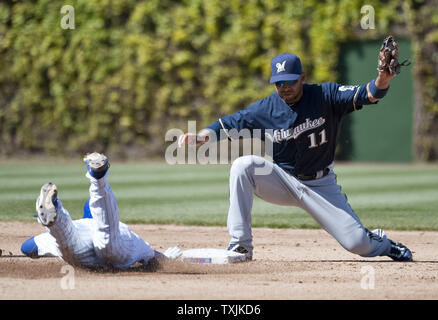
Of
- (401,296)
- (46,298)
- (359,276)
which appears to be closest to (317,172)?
(359,276)

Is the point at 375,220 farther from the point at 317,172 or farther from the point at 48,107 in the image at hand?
the point at 48,107

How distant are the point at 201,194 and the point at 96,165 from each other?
533 centimetres

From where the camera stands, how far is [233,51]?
14.2 m

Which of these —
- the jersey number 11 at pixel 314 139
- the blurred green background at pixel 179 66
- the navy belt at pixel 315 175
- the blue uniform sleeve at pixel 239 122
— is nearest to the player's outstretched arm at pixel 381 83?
the jersey number 11 at pixel 314 139

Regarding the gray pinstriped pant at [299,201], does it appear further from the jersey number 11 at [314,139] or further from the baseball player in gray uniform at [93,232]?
the baseball player in gray uniform at [93,232]

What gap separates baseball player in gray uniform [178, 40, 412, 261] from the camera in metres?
4.97

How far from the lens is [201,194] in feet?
31.1

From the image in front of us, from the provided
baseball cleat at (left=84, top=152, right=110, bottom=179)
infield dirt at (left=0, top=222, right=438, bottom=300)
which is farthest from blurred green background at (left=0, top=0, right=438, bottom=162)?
baseball cleat at (left=84, top=152, right=110, bottom=179)

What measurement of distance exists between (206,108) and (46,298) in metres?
10.8

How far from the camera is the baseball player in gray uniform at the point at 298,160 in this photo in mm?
4969

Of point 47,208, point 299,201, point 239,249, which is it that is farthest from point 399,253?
point 47,208

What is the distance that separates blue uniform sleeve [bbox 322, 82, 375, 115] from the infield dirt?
42.4 inches

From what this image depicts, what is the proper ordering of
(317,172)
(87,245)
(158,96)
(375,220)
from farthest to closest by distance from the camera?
1. (158,96)
2. (375,220)
3. (317,172)
4. (87,245)

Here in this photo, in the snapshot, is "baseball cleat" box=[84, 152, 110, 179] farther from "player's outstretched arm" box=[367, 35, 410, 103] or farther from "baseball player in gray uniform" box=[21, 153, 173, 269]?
"player's outstretched arm" box=[367, 35, 410, 103]
